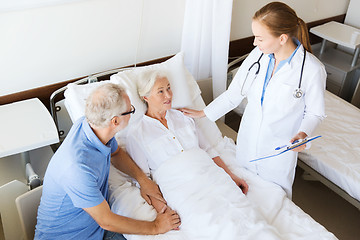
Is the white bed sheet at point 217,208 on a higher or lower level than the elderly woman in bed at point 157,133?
lower

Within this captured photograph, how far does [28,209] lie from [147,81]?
→ 89 centimetres

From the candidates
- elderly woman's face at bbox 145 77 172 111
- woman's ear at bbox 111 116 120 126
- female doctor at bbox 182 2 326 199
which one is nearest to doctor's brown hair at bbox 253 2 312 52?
female doctor at bbox 182 2 326 199

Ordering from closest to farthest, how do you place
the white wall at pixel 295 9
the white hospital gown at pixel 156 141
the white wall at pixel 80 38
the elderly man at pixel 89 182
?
the elderly man at pixel 89 182 < the white hospital gown at pixel 156 141 < the white wall at pixel 80 38 < the white wall at pixel 295 9

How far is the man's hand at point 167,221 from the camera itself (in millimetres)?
1772

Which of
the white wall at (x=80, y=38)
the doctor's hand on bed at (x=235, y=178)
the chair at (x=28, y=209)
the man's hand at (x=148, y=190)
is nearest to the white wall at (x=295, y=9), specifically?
the white wall at (x=80, y=38)

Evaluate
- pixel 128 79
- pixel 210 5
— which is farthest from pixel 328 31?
pixel 128 79

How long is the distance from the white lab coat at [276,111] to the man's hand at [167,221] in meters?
0.62

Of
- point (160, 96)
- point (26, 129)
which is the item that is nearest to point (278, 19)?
point (160, 96)

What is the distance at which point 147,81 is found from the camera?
208 centimetres

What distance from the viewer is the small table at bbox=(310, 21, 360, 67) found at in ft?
11.1

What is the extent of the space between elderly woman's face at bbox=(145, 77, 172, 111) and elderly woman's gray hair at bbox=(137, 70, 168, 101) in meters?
0.02

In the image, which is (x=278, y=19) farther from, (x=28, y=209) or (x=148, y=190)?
(x=28, y=209)

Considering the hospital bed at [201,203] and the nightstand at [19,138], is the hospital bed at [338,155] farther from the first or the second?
the nightstand at [19,138]

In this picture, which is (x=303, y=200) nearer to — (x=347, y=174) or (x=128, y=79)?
(x=347, y=174)
